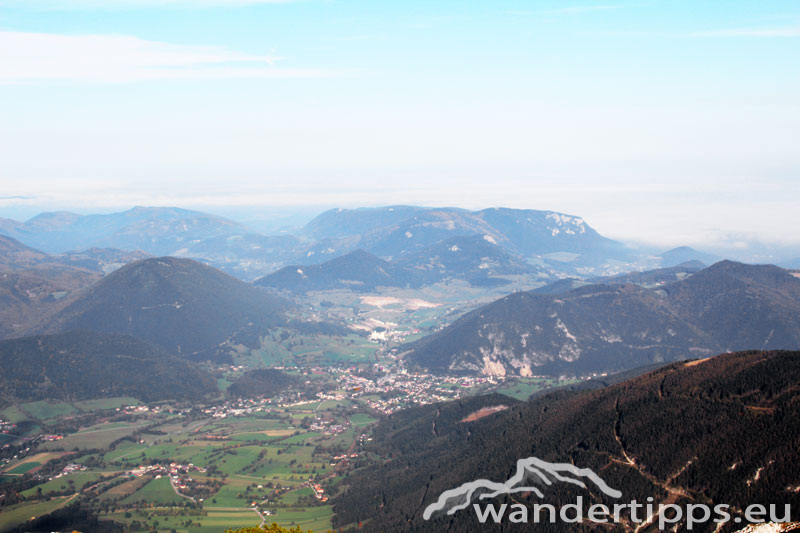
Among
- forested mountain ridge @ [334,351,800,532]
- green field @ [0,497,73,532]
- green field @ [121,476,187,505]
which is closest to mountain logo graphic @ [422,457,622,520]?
forested mountain ridge @ [334,351,800,532]

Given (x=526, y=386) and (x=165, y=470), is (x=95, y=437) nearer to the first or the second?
(x=165, y=470)

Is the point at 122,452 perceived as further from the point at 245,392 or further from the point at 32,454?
the point at 245,392

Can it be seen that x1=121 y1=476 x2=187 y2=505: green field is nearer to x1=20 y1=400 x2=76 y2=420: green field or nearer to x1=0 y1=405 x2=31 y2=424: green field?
x1=0 y1=405 x2=31 y2=424: green field

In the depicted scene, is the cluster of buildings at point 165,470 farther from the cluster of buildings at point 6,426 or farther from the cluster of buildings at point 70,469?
the cluster of buildings at point 6,426

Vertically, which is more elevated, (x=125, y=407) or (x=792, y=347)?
(x=792, y=347)

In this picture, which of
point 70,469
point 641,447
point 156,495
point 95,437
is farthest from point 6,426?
point 641,447

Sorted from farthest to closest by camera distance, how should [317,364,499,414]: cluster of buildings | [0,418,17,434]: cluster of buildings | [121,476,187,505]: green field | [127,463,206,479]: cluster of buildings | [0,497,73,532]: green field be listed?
1. [317,364,499,414]: cluster of buildings
2. [0,418,17,434]: cluster of buildings
3. [127,463,206,479]: cluster of buildings
4. [121,476,187,505]: green field
5. [0,497,73,532]: green field

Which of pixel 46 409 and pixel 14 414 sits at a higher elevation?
pixel 14 414

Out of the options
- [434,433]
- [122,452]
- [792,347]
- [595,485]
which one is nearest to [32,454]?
[122,452]
